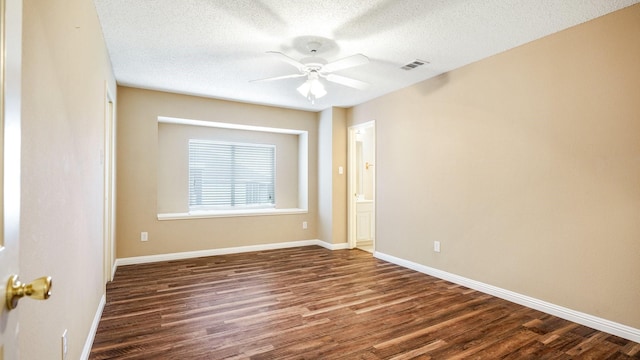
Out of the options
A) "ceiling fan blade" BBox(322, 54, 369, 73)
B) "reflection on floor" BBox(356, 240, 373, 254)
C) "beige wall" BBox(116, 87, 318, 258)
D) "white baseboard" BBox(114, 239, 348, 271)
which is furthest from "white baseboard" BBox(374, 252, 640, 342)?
"beige wall" BBox(116, 87, 318, 258)

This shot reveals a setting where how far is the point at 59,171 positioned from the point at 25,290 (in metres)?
1.11

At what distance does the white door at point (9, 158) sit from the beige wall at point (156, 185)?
4199 mm

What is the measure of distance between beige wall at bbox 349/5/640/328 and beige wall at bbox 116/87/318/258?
2.53m

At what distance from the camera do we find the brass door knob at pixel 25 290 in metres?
0.68

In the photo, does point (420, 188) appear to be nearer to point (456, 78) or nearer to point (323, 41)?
point (456, 78)

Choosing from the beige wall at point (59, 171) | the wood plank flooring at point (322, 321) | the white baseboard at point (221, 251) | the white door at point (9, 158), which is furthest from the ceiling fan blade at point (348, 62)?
the white baseboard at point (221, 251)

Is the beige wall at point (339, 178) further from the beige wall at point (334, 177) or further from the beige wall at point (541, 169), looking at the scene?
the beige wall at point (541, 169)

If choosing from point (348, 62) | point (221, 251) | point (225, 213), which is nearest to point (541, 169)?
point (348, 62)

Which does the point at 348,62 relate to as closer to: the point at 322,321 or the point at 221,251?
the point at 322,321

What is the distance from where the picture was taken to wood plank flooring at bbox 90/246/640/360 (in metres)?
2.26

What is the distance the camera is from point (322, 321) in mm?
2723

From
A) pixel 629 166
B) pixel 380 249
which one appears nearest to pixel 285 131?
pixel 380 249

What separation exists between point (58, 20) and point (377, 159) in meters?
4.09

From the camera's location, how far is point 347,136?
571cm
